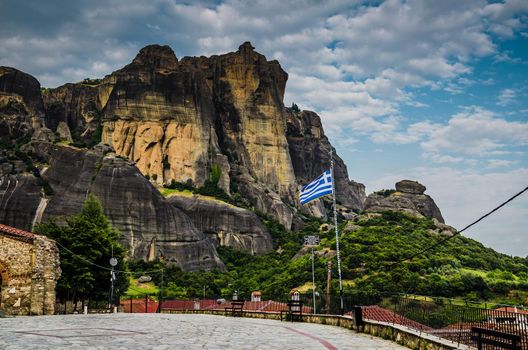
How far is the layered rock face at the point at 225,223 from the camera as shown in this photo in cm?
10675

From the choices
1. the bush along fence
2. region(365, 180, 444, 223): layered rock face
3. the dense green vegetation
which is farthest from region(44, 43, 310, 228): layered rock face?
the bush along fence

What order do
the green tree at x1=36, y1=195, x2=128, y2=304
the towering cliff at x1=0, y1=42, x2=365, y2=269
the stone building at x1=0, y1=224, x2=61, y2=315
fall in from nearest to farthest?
1. the stone building at x1=0, y1=224, x2=61, y2=315
2. the green tree at x1=36, y1=195, x2=128, y2=304
3. the towering cliff at x1=0, y1=42, x2=365, y2=269

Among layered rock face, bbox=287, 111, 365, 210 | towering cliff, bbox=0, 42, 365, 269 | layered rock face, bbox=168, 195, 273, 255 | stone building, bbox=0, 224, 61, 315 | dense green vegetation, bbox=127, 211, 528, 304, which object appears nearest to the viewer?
stone building, bbox=0, 224, 61, 315

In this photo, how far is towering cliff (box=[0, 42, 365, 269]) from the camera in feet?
290

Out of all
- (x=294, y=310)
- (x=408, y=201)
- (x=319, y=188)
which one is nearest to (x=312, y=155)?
(x=408, y=201)

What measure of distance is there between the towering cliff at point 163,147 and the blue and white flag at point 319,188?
64.4 meters

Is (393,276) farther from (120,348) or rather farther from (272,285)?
(120,348)

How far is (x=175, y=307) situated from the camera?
40656 mm

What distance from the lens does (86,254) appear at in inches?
1642

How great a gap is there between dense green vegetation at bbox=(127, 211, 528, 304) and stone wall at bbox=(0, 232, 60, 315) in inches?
1346

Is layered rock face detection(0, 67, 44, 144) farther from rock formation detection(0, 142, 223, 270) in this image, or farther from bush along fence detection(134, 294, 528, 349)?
bush along fence detection(134, 294, 528, 349)

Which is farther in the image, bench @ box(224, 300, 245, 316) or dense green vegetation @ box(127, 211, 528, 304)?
dense green vegetation @ box(127, 211, 528, 304)

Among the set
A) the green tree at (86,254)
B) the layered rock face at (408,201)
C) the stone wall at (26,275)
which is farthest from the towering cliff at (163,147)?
the stone wall at (26,275)

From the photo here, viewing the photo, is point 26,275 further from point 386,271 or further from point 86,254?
point 386,271
